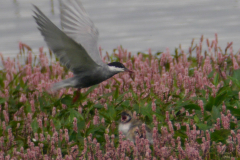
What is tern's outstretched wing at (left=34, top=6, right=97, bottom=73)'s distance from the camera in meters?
6.14

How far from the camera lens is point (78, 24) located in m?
8.09

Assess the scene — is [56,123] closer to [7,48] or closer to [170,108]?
[170,108]

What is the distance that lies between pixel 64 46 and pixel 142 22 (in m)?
8.02

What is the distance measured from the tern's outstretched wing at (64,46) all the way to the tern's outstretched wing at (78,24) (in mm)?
877

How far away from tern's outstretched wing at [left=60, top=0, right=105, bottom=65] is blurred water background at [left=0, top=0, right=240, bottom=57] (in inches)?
135

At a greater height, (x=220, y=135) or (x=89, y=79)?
(x=89, y=79)

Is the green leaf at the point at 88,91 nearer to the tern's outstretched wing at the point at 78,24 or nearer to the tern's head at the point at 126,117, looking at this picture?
the tern's outstretched wing at the point at 78,24

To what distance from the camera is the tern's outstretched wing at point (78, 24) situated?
25.9 ft

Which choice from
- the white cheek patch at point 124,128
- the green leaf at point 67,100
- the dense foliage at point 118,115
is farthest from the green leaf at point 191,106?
the green leaf at point 67,100

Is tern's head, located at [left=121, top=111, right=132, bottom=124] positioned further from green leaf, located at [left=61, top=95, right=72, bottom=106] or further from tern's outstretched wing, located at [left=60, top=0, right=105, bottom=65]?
tern's outstretched wing, located at [left=60, top=0, right=105, bottom=65]

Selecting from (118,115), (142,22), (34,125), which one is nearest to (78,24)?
(118,115)

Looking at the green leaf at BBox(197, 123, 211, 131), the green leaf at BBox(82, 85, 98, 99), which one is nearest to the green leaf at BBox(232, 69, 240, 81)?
the green leaf at BBox(197, 123, 211, 131)

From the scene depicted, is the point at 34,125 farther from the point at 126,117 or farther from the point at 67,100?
the point at 126,117

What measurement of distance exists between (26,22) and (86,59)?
878 centimetres
